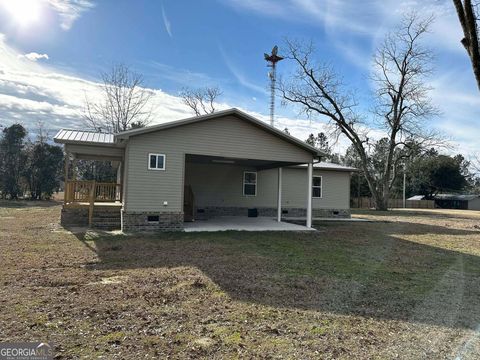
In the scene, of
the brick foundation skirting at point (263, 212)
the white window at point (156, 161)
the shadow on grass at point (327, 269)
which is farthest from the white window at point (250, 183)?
the white window at point (156, 161)

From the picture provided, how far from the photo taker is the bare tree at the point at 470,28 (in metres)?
6.27

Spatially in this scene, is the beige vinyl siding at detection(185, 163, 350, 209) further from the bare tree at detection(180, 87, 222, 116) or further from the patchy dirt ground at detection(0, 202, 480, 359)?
the bare tree at detection(180, 87, 222, 116)

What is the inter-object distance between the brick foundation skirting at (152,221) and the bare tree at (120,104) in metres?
22.4

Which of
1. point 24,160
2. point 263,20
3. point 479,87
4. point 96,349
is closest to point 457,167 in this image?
point 263,20

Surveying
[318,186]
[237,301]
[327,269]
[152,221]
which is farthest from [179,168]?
[318,186]

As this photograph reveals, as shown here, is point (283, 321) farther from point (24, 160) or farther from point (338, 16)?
point (24, 160)

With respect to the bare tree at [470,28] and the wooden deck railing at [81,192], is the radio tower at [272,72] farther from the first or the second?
the bare tree at [470,28]

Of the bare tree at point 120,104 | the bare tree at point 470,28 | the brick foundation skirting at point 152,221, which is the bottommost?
the brick foundation skirting at point 152,221

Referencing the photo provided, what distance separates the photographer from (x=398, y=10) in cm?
963

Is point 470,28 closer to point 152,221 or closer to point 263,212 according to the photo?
point 152,221

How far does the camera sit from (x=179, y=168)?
1144cm

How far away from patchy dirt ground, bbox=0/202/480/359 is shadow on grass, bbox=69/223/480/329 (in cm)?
3

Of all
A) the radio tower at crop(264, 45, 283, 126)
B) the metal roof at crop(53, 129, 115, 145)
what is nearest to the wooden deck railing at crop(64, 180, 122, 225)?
the metal roof at crop(53, 129, 115, 145)

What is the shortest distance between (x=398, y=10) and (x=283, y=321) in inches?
367
